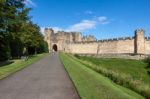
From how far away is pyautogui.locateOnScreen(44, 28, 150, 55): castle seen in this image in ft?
227

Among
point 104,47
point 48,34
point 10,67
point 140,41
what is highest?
point 48,34

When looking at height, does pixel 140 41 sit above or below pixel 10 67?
above

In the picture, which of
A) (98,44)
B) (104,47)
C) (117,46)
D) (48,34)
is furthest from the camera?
(48,34)

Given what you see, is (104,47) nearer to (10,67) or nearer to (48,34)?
(48,34)

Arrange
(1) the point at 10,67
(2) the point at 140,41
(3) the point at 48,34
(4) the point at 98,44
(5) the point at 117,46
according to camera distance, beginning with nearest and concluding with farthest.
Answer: (1) the point at 10,67 → (2) the point at 140,41 → (5) the point at 117,46 → (4) the point at 98,44 → (3) the point at 48,34

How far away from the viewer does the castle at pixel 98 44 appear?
6919cm

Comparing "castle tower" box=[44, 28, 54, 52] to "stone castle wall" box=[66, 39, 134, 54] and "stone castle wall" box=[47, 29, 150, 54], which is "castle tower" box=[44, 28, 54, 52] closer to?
"stone castle wall" box=[47, 29, 150, 54]

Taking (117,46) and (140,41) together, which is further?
(117,46)

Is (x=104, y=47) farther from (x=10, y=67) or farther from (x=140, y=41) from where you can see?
(x=10, y=67)

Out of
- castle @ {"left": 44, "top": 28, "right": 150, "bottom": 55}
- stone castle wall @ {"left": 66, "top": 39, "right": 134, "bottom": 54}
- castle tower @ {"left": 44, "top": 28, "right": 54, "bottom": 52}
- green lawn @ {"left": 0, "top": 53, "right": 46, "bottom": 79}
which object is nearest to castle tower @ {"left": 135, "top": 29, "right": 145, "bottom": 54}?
castle @ {"left": 44, "top": 28, "right": 150, "bottom": 55}

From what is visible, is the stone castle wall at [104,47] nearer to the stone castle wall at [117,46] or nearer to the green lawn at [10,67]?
the stone castle wall at [117,46]

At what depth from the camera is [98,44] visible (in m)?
80.3

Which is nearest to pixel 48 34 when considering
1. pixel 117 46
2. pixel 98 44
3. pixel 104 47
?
pixel 98 44

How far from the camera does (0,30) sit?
31000 millimetres
